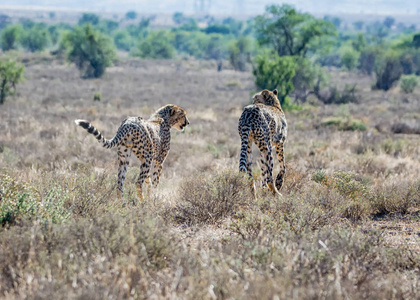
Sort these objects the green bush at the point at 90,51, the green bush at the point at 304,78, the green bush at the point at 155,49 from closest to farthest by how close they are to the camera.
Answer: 1. the green bush at the point at 304,78
2. the green bush at the point at 90,51
3. the green bush at the point at 155,49

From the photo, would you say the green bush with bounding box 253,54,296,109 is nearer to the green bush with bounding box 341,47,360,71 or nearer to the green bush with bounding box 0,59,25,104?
the green bush with bounding box 0,59,25,104

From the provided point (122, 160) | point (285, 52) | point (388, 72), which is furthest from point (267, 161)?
point (388, 72)

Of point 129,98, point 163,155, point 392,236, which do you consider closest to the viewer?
point 392,236

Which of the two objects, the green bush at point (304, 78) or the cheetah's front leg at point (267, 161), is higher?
the cheetah's front leg at point (267, 161)

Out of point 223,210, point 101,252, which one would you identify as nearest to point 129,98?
point 223,210

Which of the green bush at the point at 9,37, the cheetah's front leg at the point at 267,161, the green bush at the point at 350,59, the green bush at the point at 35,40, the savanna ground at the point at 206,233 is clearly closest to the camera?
the savanna ground at the point at 206,233

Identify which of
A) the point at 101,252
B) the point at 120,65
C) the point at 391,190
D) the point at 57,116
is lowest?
the point at 120,65

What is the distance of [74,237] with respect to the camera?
4.40 meters

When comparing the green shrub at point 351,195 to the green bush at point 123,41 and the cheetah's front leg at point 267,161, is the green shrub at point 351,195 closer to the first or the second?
the cheetah's front leg at point 267,161

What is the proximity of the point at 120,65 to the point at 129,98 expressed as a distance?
1382 inches

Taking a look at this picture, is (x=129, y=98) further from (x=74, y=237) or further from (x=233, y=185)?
(x=74, y=237)

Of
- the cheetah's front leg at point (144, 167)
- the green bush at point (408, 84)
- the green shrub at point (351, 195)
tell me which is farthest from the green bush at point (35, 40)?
the green shrub at point (351, 195)

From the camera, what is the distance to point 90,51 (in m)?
47.9

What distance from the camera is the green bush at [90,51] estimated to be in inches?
1876
